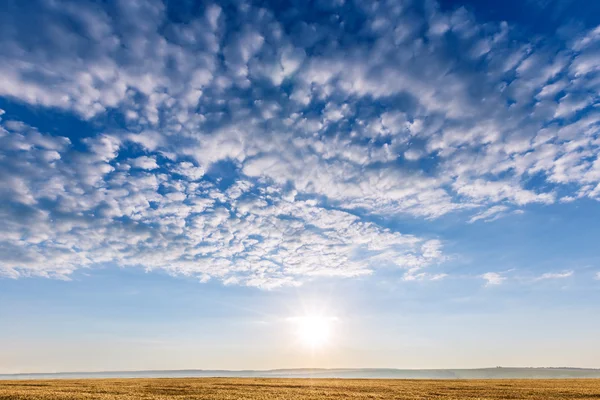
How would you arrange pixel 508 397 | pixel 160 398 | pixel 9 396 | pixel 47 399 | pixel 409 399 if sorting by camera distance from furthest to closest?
1. pixel 508 397
2. pixel 409 399
3. pixel 160 398
4. pixel 9 396
5. pixel 47 399

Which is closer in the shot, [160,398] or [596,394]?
[160,398]

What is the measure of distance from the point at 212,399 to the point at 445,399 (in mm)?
23971

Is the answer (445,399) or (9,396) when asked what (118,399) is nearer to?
(9,396)

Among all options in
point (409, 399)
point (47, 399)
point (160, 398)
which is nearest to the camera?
point (47, 399)

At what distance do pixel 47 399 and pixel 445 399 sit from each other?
37.8 m

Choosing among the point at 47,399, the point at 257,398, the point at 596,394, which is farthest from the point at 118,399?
the point at 596,394

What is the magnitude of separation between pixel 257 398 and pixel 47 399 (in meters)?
18.7

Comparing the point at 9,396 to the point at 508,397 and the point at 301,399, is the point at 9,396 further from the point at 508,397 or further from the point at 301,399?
the point at 508,397

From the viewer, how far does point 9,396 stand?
35.7 metres

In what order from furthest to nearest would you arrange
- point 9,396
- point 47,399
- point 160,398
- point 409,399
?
point 409,399
point 160,398
point 9,396
point 47,399

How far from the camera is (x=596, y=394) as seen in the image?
152 feet

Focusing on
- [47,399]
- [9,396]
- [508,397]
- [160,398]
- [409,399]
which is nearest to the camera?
[47,399]

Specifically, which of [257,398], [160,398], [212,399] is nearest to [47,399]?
[160,398]

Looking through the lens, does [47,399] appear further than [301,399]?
No
